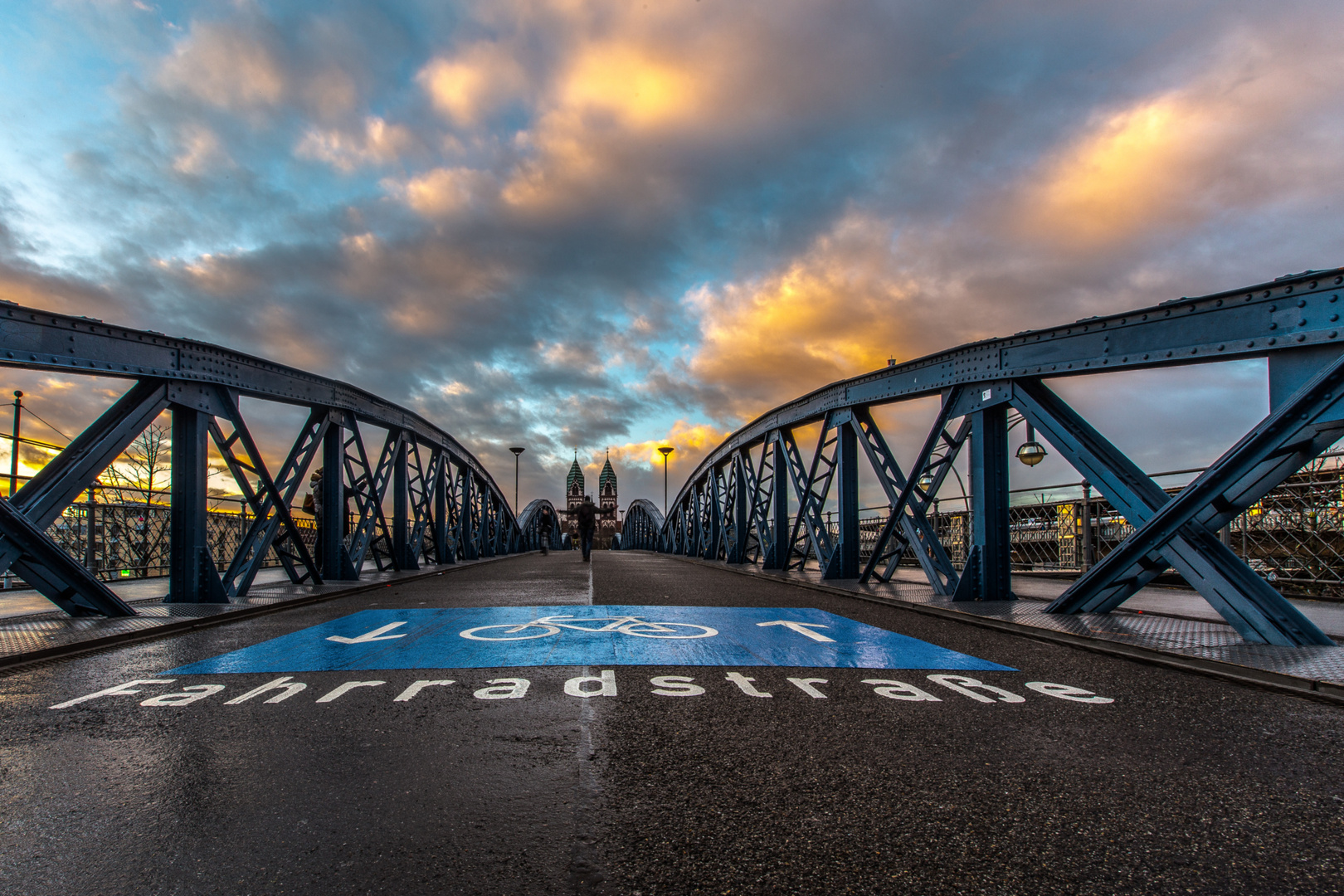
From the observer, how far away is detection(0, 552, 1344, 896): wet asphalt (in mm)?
2152

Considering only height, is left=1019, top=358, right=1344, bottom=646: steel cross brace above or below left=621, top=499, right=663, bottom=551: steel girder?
above

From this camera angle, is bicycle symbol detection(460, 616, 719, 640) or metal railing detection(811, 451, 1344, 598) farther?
metal railing detection(811, 451, 1344, 598)

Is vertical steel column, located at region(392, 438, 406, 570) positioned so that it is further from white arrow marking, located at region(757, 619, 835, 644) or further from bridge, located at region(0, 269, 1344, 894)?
white arrow marking, located at region(757, 619, 835, 644)

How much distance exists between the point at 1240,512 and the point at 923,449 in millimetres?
4483

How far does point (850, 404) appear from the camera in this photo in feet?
42.5

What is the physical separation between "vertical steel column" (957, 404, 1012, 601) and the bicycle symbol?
4349mm

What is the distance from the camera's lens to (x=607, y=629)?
7188 millimetres

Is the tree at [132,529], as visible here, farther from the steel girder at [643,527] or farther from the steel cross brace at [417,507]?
the steel girder at [643,527]

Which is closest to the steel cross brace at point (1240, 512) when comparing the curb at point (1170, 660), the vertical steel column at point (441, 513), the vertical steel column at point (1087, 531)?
the curb at point (1170, 660)

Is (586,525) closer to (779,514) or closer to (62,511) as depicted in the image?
(779,514)

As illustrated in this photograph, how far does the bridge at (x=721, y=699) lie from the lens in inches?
90.0

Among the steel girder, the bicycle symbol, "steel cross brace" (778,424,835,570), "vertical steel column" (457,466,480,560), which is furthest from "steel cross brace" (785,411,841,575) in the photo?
the steel girder

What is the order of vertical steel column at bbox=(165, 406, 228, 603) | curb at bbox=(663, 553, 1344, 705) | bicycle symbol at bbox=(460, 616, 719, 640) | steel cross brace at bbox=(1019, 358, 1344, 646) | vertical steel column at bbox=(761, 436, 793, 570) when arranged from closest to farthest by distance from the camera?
curb at bbox=(663, 553, 1344, 705) < steel cross brace at bbox=(1019, 358, 1344, 646) < bicycle symbol at bbox=(460, 616, 719, 640) < vertical steel column at bbox=(165, 406, 228, 603) < vertical steel column at bbox=(761, 436, 793, 570)

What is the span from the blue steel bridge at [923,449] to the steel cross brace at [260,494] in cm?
4
